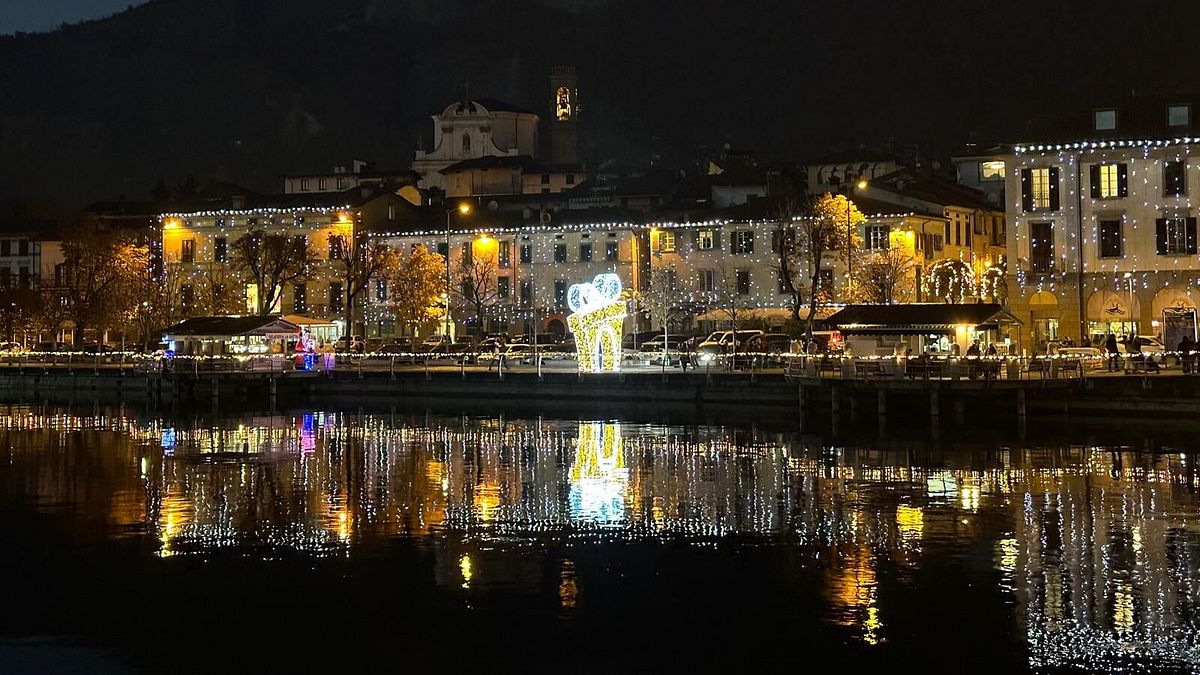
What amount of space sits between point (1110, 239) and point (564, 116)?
377ft

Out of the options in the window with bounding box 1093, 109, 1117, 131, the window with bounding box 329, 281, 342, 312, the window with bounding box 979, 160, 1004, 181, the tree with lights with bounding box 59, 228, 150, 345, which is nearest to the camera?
the window with bounding box 1093, 109, 1117, 131

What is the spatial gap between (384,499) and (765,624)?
17.5m

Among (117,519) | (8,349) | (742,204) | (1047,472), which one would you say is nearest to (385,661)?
(117,519)

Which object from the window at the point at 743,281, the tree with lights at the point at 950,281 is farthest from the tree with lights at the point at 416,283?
the tree with lights at the point at 950,281

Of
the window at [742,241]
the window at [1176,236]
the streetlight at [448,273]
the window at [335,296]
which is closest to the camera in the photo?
the window at [1176,236]

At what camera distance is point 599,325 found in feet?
242

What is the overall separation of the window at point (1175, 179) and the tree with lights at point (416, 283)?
4869cm

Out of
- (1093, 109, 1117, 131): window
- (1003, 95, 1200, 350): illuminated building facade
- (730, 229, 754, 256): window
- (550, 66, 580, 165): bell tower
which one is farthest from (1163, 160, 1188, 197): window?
(550, 66, 580, 165): bell tower

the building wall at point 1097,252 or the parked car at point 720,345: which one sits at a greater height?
the building wall at point 1097,252

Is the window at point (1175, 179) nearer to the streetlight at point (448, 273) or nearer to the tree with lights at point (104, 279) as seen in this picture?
the streetlight at point (448, 273)

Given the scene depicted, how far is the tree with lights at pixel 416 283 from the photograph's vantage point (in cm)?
10181

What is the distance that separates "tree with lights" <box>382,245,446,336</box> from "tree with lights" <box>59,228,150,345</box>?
1938 centimetres

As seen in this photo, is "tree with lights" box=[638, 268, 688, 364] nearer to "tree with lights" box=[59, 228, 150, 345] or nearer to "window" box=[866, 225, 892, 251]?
"window" box=[866, 225, 892, 251]

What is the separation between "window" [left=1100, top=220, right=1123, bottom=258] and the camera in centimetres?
7288
